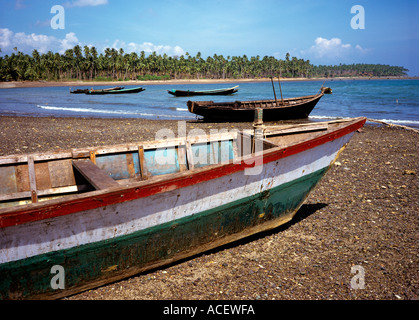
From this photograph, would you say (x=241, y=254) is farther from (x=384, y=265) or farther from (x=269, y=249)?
(x=384, y=265)

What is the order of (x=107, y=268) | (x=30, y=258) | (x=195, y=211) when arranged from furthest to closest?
(x=195, y=211)
(x=107, y=268)
(x=30, y=258)

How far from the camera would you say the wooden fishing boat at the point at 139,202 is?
123 inches

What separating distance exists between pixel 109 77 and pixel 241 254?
403ft

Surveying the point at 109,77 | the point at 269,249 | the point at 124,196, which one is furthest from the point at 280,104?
the point at 109,77

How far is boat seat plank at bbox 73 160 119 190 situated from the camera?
12.4 feet

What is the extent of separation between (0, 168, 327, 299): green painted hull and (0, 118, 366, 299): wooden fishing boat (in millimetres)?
13

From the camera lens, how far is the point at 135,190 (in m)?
3.43

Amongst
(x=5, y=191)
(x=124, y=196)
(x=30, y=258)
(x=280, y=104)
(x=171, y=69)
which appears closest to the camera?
(x=30, y=258)

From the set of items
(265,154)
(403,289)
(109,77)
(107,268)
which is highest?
(109,77)

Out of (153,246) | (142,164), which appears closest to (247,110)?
(142,164)

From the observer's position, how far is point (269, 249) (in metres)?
4.87

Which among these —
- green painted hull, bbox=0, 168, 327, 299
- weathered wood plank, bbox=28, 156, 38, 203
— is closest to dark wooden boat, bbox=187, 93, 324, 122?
green painted hull, bbox=0, 168, 327, 299

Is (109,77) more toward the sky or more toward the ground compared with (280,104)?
more toward the sky

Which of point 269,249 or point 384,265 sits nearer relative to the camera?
point 384,265
